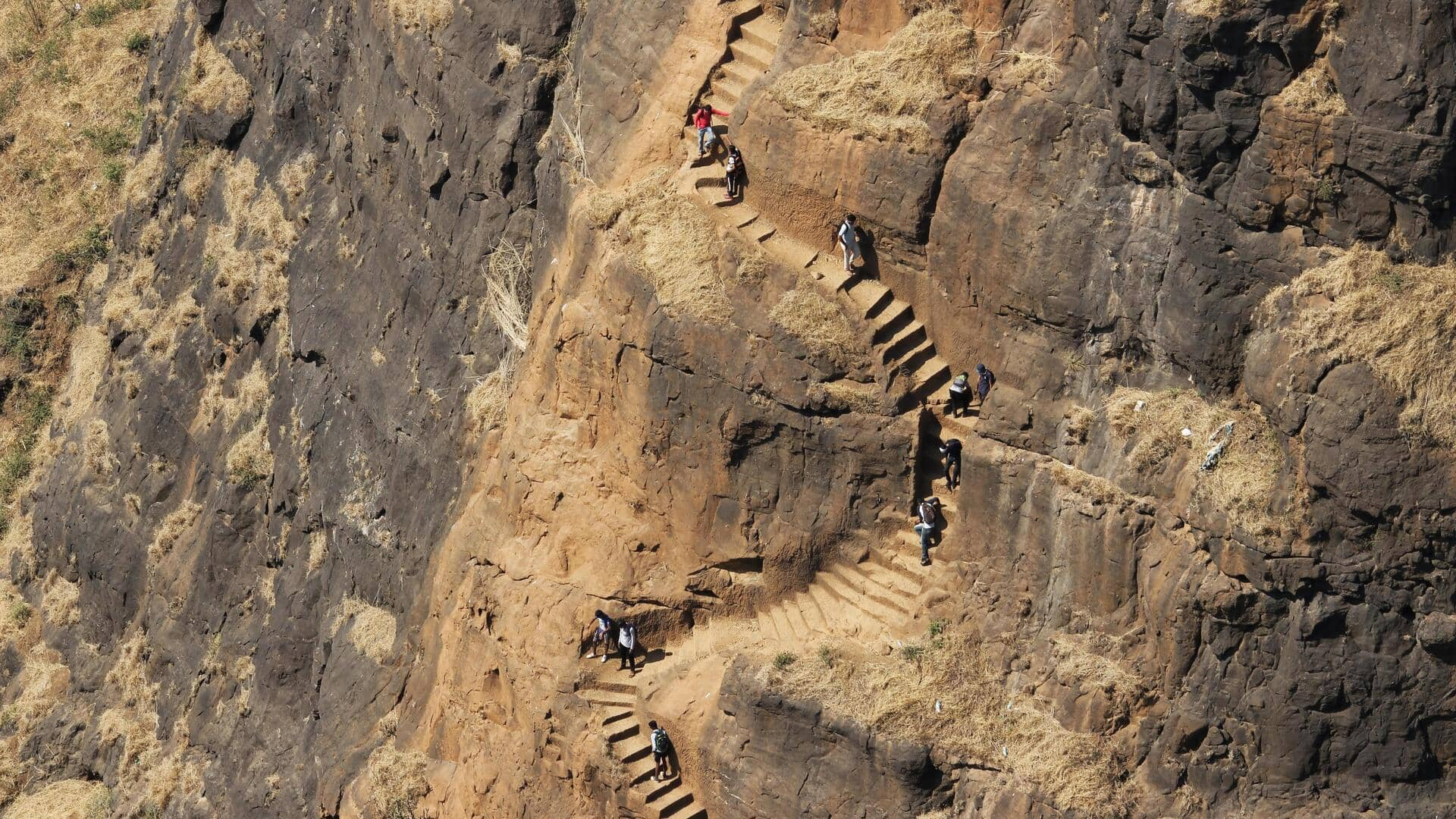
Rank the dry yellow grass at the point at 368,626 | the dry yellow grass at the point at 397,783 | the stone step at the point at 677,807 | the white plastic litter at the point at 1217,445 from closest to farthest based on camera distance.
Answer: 1. the white plastic litter at the point at 1217,445
2. the stone step at the point at 677,807
3. the dry yellow grass at the point at 397,783
4. the dry yellow grass at the point at 368,626

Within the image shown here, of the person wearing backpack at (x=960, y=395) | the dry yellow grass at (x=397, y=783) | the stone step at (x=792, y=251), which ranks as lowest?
the dry yellow grass at (x=397, y=783)

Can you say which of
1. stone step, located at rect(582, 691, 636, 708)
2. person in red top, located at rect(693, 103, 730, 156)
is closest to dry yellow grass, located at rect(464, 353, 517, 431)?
person in red top, located at rect(693, 103, 730, 156)

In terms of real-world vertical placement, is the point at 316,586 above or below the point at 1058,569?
below

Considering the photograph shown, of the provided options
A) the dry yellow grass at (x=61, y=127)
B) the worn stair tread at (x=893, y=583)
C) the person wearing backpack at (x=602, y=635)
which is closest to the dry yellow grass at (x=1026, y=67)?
the worn stair tread at (x=893, y=583)

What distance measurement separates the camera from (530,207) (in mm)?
36188

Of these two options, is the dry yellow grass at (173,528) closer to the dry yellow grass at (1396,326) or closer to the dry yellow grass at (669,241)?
the dry yellow grass at (669,241)

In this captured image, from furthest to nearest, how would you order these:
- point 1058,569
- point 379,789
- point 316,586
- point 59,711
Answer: point 59,711 < point 316,586 < point 379,789 < point 1058,569

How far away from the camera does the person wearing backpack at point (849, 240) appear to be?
2938cm

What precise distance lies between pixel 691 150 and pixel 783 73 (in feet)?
7.46

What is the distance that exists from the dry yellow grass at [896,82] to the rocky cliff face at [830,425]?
0.08m

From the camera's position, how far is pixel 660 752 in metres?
29.6

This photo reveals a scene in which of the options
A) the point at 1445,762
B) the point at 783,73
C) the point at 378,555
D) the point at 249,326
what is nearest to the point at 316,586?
the point at 378,555

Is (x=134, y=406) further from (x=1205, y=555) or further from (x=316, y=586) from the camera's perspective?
(x=1205, y=555)

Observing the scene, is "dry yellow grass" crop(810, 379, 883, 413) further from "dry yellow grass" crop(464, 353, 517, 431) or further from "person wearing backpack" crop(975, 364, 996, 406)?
"dry yellow grass" crop(464, 353, 517, 431)
